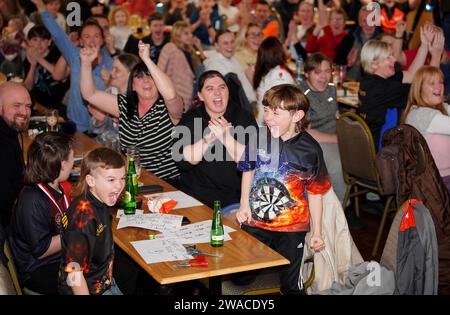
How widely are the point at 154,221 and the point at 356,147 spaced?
7.01ft

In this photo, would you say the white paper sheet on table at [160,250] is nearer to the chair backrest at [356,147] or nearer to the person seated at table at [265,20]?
the chair backrest at [356,147]

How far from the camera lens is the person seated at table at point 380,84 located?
575cm

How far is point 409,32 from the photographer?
998 cm

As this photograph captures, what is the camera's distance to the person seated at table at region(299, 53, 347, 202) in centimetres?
573

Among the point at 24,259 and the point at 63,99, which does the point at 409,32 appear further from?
the point at 24,259

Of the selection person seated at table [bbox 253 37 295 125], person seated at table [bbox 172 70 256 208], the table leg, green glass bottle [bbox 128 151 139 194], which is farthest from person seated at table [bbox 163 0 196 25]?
the table leg

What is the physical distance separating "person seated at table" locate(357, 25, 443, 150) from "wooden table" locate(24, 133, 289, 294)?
8.07 feet

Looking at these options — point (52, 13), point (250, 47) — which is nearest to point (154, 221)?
point (250, 47)

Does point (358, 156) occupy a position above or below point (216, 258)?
above

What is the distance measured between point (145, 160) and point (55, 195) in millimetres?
1268

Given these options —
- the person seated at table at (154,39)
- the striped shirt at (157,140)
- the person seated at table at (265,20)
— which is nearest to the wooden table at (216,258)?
the striped shirt at (157,140)

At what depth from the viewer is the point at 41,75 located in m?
7.17

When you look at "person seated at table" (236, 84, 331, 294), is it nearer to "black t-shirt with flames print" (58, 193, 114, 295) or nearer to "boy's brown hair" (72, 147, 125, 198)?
"boy's brown hair" (72, 147, 125, 198)

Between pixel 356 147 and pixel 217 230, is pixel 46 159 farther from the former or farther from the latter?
pixel 356 147
